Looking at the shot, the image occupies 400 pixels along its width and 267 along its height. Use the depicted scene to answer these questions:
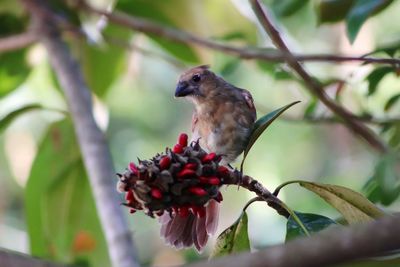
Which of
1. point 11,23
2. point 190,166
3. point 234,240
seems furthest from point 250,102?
point 11,23

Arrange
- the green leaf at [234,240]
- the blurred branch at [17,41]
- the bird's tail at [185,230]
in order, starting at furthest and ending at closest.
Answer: the blurred branch at [17,41] < the bird's tail at [185,230] < the green leaf at [234,240]

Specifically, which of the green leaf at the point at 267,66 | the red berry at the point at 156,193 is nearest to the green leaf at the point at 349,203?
the red berry at the point at 156,193

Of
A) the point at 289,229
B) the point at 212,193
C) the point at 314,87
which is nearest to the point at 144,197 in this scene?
the point at 212,193

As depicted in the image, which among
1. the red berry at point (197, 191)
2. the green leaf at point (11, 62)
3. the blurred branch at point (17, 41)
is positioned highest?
the green leaf at point (11, 62)

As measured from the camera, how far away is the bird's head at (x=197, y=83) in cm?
196

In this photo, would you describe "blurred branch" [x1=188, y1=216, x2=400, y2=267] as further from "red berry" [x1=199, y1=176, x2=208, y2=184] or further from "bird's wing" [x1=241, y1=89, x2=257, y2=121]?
"bird's wing" [x1=241, y1=89, x2=257, y2=121]

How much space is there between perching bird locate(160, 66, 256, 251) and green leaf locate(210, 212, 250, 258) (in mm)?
98

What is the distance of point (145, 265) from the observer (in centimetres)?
251

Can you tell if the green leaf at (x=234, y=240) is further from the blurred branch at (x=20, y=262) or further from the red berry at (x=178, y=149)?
the blurred branch at (x=20, y=262)

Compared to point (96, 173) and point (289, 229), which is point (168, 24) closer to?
point (96, 173)

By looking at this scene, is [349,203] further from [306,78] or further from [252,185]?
[306,78]

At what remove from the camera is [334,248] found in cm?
65

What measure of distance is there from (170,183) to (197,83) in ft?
2.76

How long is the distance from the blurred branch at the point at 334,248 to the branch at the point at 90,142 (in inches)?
45.8
